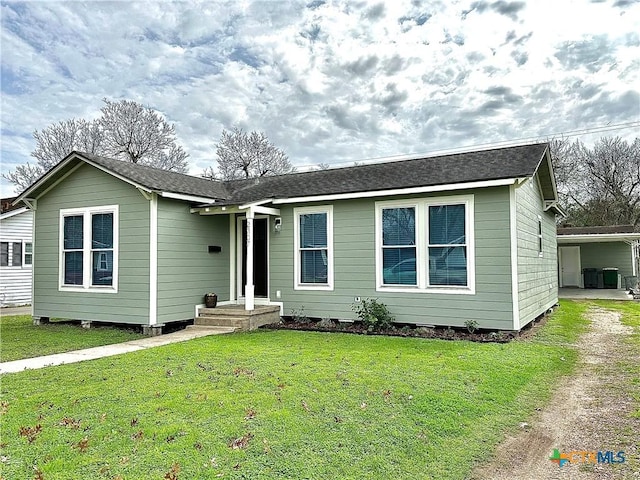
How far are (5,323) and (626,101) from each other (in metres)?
28.3

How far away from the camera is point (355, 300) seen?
9734 millimetres

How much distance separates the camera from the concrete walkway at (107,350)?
6378 mm

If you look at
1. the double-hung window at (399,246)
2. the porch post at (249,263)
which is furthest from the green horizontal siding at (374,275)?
the porch post at (249,263)

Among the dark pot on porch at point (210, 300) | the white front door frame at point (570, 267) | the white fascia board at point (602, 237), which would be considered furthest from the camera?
the white front door frame at point (570, 267)

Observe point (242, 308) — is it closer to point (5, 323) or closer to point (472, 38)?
point (5, 323)

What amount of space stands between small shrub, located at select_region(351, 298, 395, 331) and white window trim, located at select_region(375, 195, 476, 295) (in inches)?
13.6

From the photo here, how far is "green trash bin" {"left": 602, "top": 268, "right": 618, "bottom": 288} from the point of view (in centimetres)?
2117

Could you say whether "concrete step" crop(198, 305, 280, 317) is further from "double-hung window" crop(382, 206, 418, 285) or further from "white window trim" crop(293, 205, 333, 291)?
"double-hung window" crop(382, 206, 418, 285)

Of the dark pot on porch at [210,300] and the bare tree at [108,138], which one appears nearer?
the dark pot on porch at [210,300]

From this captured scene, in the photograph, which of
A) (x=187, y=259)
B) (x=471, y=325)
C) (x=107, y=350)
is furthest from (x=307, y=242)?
(x=107, y=350)

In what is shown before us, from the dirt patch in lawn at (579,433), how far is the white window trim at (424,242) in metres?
2.46

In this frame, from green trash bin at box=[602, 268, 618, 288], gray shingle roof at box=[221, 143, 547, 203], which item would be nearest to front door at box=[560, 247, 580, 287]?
green trash bin at box=[602, 268, 618, 288]

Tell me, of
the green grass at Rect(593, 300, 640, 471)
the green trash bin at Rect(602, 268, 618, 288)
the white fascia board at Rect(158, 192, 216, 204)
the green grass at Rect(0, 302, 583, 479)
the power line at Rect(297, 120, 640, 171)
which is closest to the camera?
the green grass at Rect(0, 302, 583, 479)

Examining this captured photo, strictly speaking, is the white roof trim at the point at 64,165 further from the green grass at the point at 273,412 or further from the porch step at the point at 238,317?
the green grass at the point at 273,412
